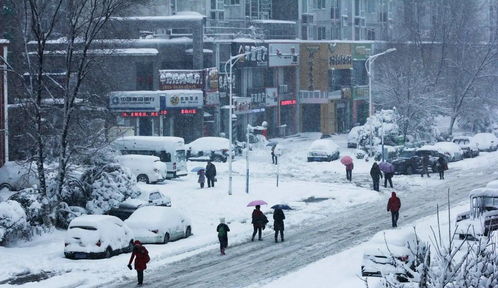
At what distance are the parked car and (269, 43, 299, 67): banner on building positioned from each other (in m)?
39.7

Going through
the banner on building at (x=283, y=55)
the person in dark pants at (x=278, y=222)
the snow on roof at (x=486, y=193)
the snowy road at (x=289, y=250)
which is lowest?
the snowy road at (x=289, y=250)

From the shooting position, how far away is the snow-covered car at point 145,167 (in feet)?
166

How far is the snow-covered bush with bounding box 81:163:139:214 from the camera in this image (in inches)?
1524

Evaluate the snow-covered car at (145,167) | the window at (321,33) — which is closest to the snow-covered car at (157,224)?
the snow-covered car at (145,167)

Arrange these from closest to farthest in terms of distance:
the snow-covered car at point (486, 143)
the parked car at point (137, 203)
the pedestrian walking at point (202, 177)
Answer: the parked car at point (137, 203)
the pedestrian walking at point (202, 177)
the snow-covered car at point (486, 143)

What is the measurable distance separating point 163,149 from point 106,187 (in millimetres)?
14466

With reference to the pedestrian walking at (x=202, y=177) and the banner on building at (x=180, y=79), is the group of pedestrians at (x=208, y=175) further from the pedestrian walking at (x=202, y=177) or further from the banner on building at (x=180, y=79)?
the banner on building at (x=180, y=79)

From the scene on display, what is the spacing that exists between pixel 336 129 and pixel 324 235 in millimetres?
54019

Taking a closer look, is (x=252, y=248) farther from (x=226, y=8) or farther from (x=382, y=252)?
(x=226, y=8)

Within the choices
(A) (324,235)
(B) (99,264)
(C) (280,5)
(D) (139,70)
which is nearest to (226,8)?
(C) (280,5)

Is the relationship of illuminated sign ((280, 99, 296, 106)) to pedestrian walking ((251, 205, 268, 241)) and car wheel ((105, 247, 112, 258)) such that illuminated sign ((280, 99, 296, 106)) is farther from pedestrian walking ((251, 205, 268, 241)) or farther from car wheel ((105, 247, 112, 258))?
car wheel ((105, 247, 112, 258))

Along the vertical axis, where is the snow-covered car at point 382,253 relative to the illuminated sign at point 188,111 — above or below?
below

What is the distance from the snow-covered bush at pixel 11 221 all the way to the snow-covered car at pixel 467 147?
42.5 meters

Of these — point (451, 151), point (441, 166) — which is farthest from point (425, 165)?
point (451, 151)
